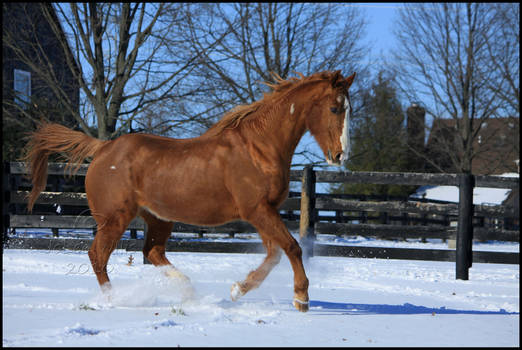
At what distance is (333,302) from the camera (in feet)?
17.5

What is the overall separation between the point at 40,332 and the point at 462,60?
19.9 m

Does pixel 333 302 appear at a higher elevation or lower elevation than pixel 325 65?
lower

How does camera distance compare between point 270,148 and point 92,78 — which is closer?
point 270,148

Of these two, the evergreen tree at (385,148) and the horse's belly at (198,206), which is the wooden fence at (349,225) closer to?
the horse's belly at (198,206)

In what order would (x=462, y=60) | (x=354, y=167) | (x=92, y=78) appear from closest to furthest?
1. (x=92, y=78)
2. (x=462, y=60)
3. (x=354, y=167)

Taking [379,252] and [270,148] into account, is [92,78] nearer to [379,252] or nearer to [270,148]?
[379,252]

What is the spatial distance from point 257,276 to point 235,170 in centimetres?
82

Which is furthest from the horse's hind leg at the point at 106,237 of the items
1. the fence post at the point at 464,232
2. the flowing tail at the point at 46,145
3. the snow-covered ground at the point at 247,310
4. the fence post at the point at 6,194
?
the fence post at the point at 6,194

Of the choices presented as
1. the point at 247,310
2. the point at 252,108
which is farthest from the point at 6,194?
the point at 247,310

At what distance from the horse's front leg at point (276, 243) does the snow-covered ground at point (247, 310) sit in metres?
0.18

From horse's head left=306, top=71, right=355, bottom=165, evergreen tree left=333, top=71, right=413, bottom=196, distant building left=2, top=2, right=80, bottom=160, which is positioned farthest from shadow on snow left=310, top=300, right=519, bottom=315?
evergreen tree left=333, top=71, right=413, bottom=196

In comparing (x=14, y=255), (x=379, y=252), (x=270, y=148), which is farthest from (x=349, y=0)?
(x=270, y=148)

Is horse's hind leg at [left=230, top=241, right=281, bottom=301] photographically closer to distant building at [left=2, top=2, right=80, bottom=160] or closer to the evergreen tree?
distant building at [left=2, top=2, right=80, bottom=160]

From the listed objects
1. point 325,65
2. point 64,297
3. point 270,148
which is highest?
point 325,65
